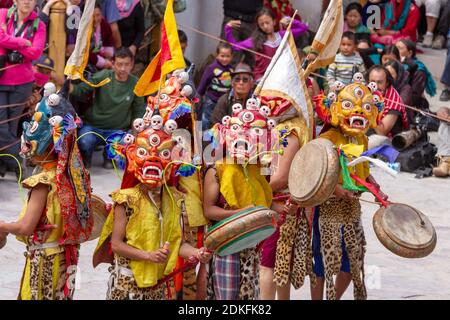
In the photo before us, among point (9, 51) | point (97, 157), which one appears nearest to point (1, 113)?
point (9, 51)

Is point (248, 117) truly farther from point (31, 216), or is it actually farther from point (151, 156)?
point (31, 216)

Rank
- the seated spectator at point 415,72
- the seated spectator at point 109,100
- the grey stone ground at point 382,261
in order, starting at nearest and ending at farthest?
the grey stone ground at point 382,261 < the seated spectator at point 109,100 < the seated spectator at point 415,72

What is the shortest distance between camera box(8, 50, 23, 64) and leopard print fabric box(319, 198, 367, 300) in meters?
3.86

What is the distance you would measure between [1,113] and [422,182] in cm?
426

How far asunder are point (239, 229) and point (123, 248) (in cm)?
65

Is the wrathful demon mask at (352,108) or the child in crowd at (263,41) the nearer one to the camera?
the wrathful demon mask at (352,108)

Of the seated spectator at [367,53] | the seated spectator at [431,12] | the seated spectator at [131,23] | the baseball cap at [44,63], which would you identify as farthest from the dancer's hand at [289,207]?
the seated spectator at [431,12]

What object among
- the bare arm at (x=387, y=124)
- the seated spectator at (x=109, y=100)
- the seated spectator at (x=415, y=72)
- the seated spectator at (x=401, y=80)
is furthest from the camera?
the seated spectator at (x=415, y=72)

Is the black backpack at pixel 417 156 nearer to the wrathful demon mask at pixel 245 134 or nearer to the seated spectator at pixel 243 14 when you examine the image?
the seated spectator at pixel 243 14

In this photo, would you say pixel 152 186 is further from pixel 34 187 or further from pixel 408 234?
pixel 408 234

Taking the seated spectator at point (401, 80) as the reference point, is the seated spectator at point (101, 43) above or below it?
above

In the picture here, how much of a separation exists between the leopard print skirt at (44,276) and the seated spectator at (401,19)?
865 cm

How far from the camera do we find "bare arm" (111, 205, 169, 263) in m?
7.20

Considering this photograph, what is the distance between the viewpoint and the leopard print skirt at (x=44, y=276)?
7.37m
